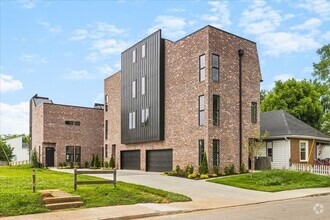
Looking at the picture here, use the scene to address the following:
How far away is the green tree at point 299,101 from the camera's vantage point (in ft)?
160

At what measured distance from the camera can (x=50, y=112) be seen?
149 ft

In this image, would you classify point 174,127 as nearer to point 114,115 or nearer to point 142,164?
point 142,164

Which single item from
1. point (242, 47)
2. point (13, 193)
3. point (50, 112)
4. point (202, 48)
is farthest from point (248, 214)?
point (50, 112)

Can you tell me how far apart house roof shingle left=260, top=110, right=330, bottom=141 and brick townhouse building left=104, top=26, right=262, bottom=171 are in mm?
3124

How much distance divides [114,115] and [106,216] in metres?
29.8

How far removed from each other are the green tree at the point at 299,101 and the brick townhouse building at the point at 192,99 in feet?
65.3

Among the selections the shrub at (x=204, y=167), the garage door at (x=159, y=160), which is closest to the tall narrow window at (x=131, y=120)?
the garage door at (x=159, y=160)

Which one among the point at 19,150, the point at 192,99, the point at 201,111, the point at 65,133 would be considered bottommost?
the point at 19,150

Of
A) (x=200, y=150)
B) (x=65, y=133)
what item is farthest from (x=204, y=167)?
(x=65, y=133)

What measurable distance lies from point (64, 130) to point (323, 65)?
105 ft

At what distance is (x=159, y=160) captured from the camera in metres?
32.2

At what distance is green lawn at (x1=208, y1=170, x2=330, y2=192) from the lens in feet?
67.9

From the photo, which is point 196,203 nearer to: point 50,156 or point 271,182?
point 271,182

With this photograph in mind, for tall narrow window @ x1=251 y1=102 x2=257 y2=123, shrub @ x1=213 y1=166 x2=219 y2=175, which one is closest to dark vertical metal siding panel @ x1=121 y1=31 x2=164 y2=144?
shrub @ x1=213 y1=166 x2=219 y2=175
